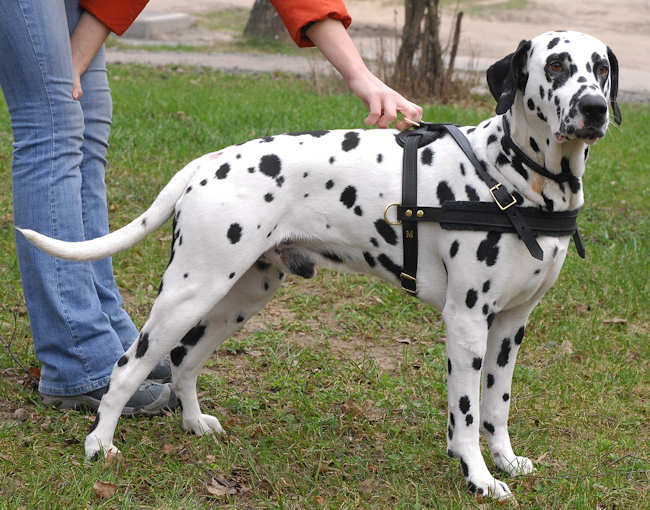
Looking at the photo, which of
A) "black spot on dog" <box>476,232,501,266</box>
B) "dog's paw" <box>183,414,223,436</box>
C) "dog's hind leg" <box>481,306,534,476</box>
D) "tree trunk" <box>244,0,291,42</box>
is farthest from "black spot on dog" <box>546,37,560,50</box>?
"tree trunk" <box>244,0,291,42</box>

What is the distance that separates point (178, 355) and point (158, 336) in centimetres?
41

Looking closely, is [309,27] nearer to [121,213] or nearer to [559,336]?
[559,336]

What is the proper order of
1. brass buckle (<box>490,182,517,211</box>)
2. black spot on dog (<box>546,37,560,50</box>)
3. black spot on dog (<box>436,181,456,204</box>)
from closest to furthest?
black spot on dog (<box>546,37,560,50</box>) → brass buckle (<box>490,182,517,211</box>) → black spot on dog (<box>436,181,456,204</box>)

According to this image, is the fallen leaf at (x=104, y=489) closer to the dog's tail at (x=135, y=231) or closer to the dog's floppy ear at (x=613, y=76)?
the dog's tail at (x=135, y=231)

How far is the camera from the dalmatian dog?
313 centimetres

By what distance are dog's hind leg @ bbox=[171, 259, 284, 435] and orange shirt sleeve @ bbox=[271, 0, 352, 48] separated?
A: 41.1 inches

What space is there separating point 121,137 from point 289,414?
204 inches

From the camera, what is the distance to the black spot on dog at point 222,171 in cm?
337

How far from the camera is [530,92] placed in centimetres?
308

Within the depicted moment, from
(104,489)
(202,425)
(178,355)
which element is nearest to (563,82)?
(178,355)

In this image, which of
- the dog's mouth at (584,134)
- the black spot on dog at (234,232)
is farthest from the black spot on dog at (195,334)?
the dog's mouth at (584,134)

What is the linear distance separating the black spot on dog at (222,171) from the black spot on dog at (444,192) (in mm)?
→ 835

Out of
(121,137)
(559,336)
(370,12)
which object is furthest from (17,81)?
(370,12)

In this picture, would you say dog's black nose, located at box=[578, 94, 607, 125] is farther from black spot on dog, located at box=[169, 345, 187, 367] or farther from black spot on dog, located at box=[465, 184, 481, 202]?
black spot on dog, located at box=[169, 345, 187, 367]
